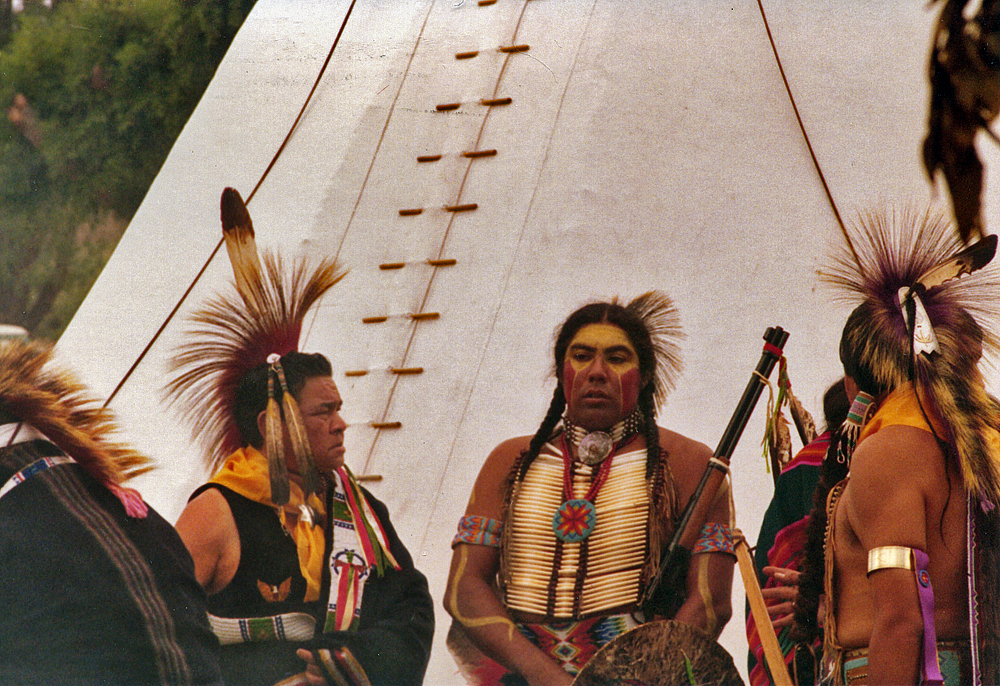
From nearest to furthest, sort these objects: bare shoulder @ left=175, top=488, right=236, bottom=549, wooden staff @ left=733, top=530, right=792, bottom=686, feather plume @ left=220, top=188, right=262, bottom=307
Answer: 1. wooden staff @ left=733, top=530, right=792, bottom=686
2. bare shoulder @ left=175, top=488, right=236, bottom=549
3. feather plume @ left=220, top=188, right=262, bottom=307

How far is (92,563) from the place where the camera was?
379cm

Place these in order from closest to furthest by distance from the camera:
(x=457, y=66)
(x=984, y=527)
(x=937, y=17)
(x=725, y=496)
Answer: (x=984, y=527) < (x=725, y=496) < (x=937, y=17) < (x=457, y=66)

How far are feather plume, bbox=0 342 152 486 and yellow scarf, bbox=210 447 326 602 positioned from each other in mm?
284

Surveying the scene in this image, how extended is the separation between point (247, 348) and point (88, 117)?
3.58ft

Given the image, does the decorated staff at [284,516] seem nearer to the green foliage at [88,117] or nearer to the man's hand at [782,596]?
the green foliage at [88,117]

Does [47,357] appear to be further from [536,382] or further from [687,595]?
[687,595]

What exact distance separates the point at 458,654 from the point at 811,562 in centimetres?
105

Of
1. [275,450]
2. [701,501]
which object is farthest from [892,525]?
[275,450]

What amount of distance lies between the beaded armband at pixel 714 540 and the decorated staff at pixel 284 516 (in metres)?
0.83

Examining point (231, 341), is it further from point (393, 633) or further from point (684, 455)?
point (684, 455)

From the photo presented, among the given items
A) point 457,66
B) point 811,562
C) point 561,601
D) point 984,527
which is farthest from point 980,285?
point 457,66

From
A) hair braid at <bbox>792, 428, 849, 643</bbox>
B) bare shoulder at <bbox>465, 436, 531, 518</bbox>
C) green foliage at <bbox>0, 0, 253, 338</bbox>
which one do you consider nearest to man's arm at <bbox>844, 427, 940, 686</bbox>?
hair braid at <bbox>792, 428, 849, 643</bbox>

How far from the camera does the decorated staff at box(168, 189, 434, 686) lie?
12.2ft

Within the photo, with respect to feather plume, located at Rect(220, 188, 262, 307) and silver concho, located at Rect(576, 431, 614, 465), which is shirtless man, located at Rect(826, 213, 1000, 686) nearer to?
silver concho, located at Rect(576, 431, 614, 465)
